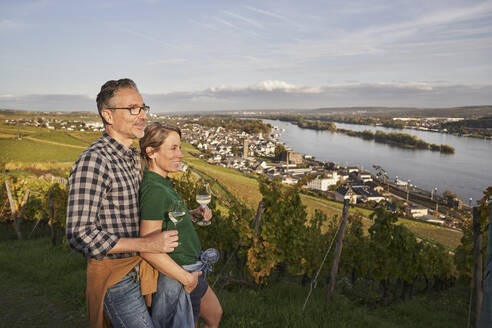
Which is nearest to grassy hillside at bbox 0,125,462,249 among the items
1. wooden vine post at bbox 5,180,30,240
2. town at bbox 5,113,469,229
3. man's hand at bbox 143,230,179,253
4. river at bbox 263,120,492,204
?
town at bbox 5,113,469,229

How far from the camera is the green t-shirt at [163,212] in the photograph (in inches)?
59.1

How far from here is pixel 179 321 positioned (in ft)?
5.44

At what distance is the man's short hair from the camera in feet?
5.08

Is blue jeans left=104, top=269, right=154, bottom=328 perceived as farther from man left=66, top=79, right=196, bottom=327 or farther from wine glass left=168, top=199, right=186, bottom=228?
wine glass left=168, top=199, right=186, bottom=228

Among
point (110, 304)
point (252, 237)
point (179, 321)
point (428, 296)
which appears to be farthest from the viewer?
point (428, 296)

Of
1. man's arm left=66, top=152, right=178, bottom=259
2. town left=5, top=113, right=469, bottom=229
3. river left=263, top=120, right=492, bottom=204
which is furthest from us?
river left=263, top=120, right=492, bottom=204

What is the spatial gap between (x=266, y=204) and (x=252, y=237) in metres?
0.59

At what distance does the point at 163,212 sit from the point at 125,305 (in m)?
0.49

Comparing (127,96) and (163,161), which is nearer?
(127,96)

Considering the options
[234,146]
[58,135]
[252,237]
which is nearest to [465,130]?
[234,146]

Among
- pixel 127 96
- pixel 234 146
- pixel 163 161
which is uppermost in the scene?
pixel 127 96

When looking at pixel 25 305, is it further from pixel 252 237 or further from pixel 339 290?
pixel 339 290

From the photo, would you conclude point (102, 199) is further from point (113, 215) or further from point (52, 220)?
point (52, 220)

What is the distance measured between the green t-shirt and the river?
4072 cm
